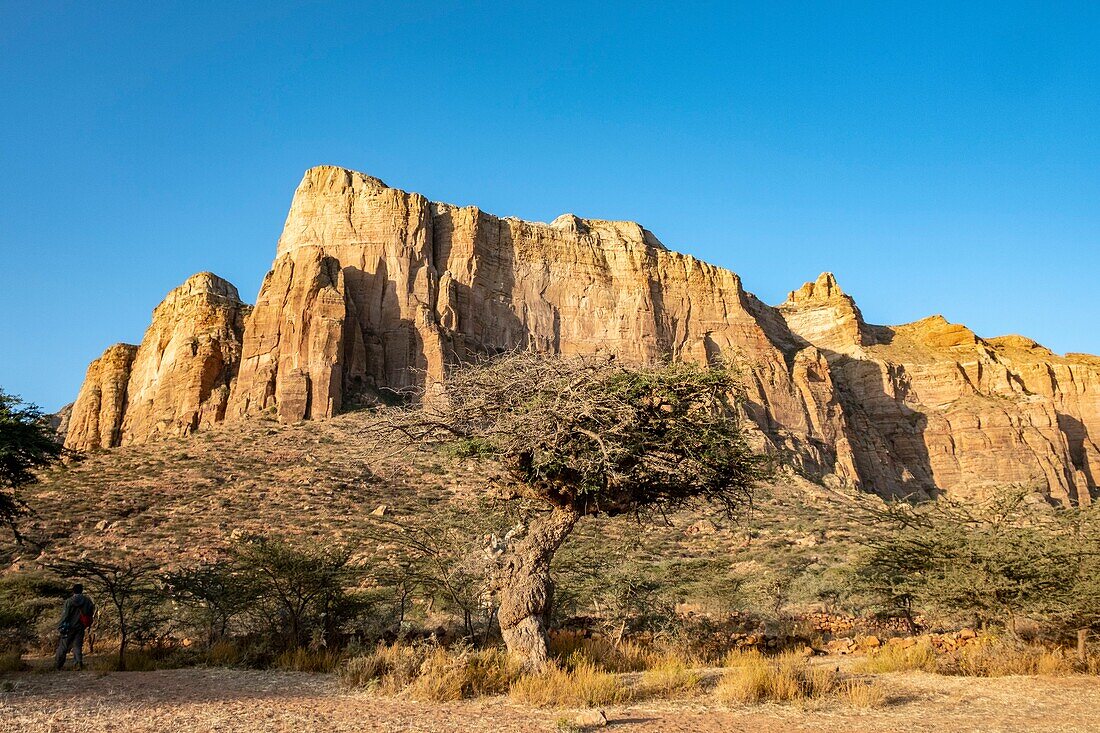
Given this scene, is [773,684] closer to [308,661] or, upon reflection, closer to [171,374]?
[308,661]

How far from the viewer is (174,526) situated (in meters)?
30.2

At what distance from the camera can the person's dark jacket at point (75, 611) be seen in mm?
12297

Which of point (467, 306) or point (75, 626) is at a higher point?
point (467, 306)

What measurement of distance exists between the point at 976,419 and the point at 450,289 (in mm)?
54717

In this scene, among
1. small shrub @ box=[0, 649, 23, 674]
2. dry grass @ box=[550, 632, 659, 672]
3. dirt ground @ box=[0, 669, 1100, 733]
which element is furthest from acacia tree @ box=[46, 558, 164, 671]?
dry grass @ box=[550, 632, 659, 672]

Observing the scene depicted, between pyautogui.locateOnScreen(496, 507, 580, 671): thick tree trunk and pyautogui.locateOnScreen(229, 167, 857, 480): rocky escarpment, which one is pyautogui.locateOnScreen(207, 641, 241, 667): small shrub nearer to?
pyautogui.locateOnScreen(496, 507, 580, 671): thick tree trunk

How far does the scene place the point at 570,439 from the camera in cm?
1099

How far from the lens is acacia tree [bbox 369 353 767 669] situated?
35.3 feet

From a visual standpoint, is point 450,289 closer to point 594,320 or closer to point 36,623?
point 594,320

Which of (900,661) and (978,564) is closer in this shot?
(900,661)

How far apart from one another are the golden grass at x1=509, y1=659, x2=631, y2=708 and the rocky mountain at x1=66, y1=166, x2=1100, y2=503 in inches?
1493

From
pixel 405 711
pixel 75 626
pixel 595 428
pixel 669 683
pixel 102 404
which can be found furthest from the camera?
pixel 102 404

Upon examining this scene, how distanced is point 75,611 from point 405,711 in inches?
294

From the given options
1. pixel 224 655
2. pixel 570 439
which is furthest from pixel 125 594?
pixel 570 439
